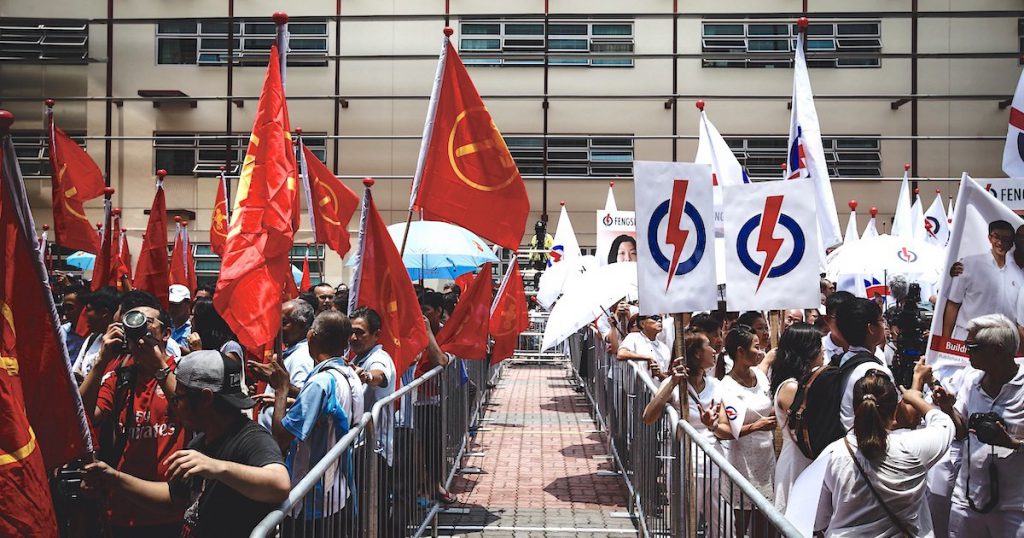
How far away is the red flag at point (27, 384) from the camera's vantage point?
9.96 ft

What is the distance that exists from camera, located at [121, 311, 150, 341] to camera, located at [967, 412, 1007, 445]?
435cm

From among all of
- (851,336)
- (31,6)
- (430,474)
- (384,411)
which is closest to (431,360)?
(430,474)

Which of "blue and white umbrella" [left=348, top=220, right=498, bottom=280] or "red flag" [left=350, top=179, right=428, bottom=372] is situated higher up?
"blue and white umbrella" [left=348, top=220, right=498, bottom=280]

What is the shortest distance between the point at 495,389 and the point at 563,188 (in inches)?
480

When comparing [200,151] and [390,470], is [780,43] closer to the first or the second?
[200,151]

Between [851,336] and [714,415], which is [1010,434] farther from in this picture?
[714,415]

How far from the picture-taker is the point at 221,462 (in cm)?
341

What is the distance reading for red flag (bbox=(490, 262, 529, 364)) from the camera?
418 inches

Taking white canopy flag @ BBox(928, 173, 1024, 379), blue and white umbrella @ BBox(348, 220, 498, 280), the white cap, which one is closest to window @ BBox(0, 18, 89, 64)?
blue and white umbrella @ BBox(348, 220, 498, 280)

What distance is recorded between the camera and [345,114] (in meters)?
29.0

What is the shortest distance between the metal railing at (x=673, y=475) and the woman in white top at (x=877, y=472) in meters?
0.44

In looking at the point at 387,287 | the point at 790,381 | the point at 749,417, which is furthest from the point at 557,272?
the point at 790,381

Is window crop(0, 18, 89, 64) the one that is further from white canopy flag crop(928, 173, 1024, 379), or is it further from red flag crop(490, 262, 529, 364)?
white canopy flag crop(928, 173, 1024, 379)

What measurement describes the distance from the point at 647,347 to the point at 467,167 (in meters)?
2.95
